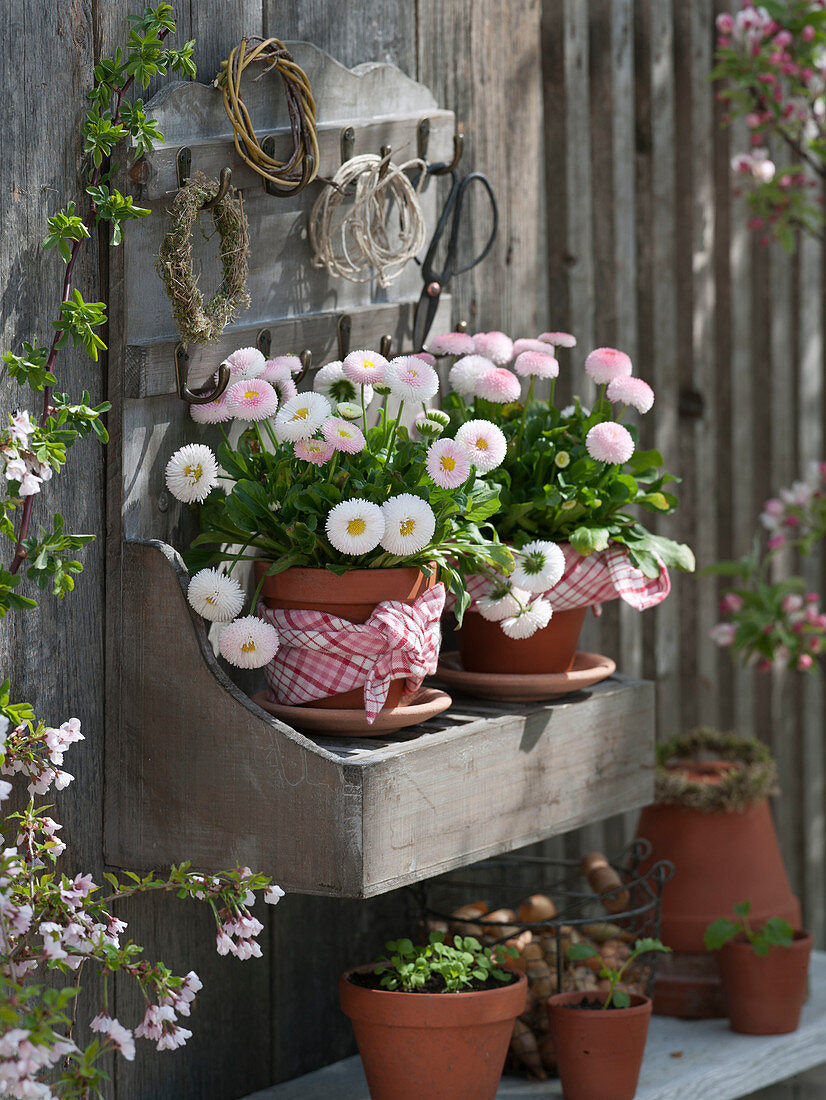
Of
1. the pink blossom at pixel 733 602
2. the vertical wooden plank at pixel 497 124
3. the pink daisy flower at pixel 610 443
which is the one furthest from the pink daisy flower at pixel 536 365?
the pink blossom at pixel 733 602

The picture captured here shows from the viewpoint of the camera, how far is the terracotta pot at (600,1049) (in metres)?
2.12

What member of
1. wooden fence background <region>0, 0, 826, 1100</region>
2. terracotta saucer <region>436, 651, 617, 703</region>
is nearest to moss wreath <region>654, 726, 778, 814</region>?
wooden fence background <region>0, 0, 826, 1100</region>

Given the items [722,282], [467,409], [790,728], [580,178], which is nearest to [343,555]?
[467,409]

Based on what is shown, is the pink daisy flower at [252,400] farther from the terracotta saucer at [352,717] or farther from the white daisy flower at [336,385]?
the terracotta saucer at [352,717]

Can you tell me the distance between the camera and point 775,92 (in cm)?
303

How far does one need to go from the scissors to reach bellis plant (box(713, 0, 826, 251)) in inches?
32.1

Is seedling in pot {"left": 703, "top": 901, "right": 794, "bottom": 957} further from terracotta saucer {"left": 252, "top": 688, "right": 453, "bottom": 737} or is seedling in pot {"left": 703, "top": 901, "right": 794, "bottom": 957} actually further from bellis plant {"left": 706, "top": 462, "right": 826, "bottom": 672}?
terracotta saucer {"left": 252, "top": 688, "right": 453, "bottom": 737}

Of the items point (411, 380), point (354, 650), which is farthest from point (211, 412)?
point (354, 650)

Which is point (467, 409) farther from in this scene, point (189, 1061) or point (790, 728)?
point (790, 728)

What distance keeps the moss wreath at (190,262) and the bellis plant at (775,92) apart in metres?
1.38

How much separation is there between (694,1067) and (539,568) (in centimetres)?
90

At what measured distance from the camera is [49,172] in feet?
5.90

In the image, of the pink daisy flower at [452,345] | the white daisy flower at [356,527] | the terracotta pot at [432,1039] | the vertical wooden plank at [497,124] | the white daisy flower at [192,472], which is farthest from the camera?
the vertical wooden plank at [497,124]

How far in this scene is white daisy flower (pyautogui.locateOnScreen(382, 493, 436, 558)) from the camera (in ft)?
5.82
